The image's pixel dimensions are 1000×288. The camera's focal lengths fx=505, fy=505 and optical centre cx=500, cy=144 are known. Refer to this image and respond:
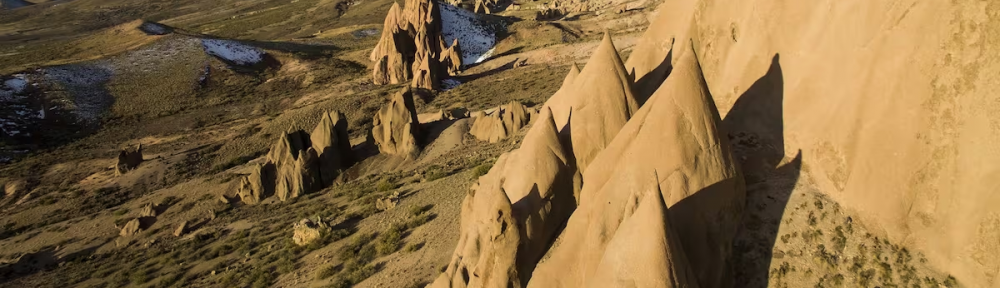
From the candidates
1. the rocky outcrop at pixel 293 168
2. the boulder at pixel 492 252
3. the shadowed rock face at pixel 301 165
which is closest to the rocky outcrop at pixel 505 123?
the shadowed rock face at pixel 301 165

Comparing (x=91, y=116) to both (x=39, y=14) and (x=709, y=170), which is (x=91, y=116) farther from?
(x=39, y=14)

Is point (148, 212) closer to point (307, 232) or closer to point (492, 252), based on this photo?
point (307, 232)

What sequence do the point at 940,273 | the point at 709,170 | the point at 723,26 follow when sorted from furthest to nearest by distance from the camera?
the point at 723,26 → the point at 709,170 → the point at 940,273

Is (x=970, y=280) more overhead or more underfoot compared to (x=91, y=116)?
more overhead

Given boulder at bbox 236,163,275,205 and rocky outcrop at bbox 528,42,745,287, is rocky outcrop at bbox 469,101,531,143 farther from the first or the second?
rocky outcrop at bbox 528,42,745,287

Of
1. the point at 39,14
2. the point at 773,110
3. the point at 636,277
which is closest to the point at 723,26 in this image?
the point at 773,110

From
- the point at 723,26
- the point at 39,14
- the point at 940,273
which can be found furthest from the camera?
the point at 39,14

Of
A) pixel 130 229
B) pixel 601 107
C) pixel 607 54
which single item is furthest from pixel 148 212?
pixel 607 54

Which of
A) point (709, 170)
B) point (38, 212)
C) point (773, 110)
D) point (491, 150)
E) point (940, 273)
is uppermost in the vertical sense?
point (773, 110)

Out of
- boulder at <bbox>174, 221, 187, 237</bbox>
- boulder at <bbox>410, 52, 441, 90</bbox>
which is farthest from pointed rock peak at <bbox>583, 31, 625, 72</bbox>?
boulder at <bbox>410, 52, 441, 90</bbox>
